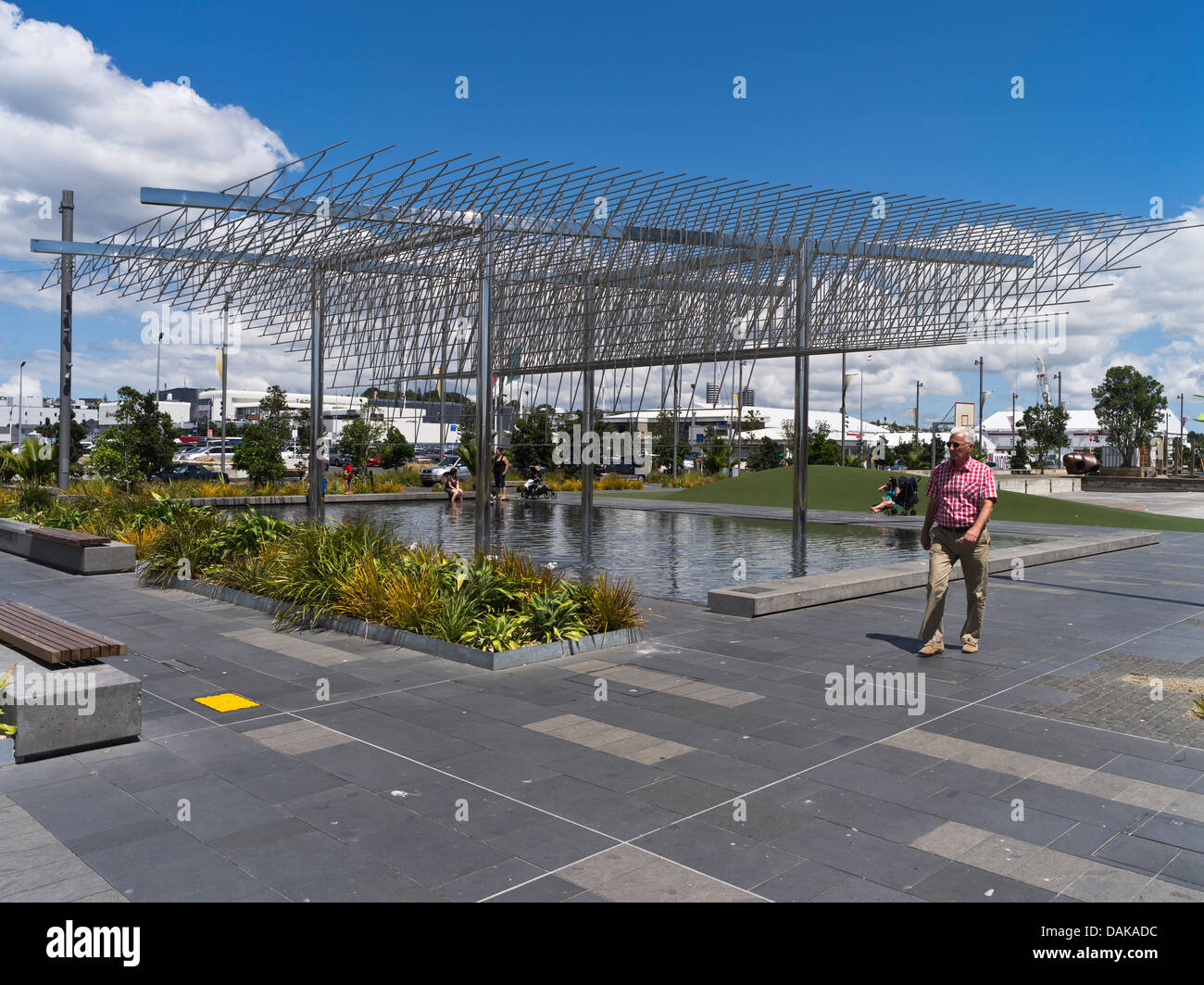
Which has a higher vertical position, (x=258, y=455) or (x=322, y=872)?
(x=258, y=455)

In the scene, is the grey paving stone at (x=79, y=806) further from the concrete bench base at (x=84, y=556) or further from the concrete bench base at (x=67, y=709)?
the concrete bench base at (x=84, y=556)

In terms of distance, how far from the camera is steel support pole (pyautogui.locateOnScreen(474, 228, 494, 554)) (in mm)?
14078

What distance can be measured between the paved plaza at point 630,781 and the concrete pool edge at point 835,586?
1.28 metres

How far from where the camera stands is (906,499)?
26234 mm

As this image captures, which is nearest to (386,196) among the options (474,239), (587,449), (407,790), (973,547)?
(474,239)

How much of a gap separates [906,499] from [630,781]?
22292 millimetres

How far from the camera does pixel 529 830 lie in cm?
485

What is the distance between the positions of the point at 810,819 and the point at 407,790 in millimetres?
2237

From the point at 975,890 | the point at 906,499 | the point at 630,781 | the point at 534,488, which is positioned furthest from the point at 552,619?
the point at 534,488

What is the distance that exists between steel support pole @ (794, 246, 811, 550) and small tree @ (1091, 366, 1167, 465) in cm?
5966

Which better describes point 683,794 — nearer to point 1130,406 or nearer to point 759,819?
point 759,819

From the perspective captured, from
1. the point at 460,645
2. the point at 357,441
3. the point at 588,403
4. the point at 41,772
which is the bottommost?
the point at 41,772

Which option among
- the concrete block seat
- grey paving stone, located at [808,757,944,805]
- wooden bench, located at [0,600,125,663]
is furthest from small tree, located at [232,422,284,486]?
grey paving stone, located at [808,757,944,805]
